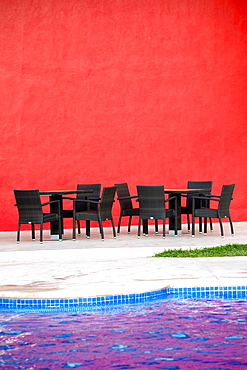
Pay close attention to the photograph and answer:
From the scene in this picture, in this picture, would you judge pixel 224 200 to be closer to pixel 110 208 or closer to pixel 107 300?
pixel 110 208

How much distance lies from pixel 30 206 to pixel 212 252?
259 centimetres

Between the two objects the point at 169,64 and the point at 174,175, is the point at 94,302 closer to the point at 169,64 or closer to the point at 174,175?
the point at 174,175

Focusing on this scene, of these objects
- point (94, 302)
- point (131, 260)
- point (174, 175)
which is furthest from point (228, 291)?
point (174, 175)

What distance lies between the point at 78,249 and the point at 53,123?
12.2 feet

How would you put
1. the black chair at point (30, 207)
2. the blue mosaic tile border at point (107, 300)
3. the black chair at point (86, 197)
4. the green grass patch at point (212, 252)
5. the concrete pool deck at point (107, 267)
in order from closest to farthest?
1. the blue mosaic tile border at point (107, 300)
2. the concrete pool deck at point (107, 267)
3. the green grass patch at point (212, 252)
4. the black chair at point (30, 207)
5. the black chair at point (86, 197)

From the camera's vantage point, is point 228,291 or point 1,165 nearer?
point 228,291

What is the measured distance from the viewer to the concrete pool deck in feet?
16.8

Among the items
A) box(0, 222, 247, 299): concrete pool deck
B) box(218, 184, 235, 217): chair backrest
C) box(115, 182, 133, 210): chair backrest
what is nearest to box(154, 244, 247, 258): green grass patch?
box(0, 222, 247, 299): concrete pool deck

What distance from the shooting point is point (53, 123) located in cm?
1048

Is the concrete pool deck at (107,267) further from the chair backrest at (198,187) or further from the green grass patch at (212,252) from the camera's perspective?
the chair backrest at (198,187)

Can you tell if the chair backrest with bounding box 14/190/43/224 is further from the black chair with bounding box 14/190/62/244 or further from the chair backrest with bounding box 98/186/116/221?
the chair backrest with bounding box 98/186/116/221

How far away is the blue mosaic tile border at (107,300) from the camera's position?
4.88 meters

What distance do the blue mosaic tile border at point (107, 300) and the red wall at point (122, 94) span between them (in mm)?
5452

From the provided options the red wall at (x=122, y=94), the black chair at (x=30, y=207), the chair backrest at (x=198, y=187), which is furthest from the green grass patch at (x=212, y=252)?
the red wall at (x=122, y=94)
